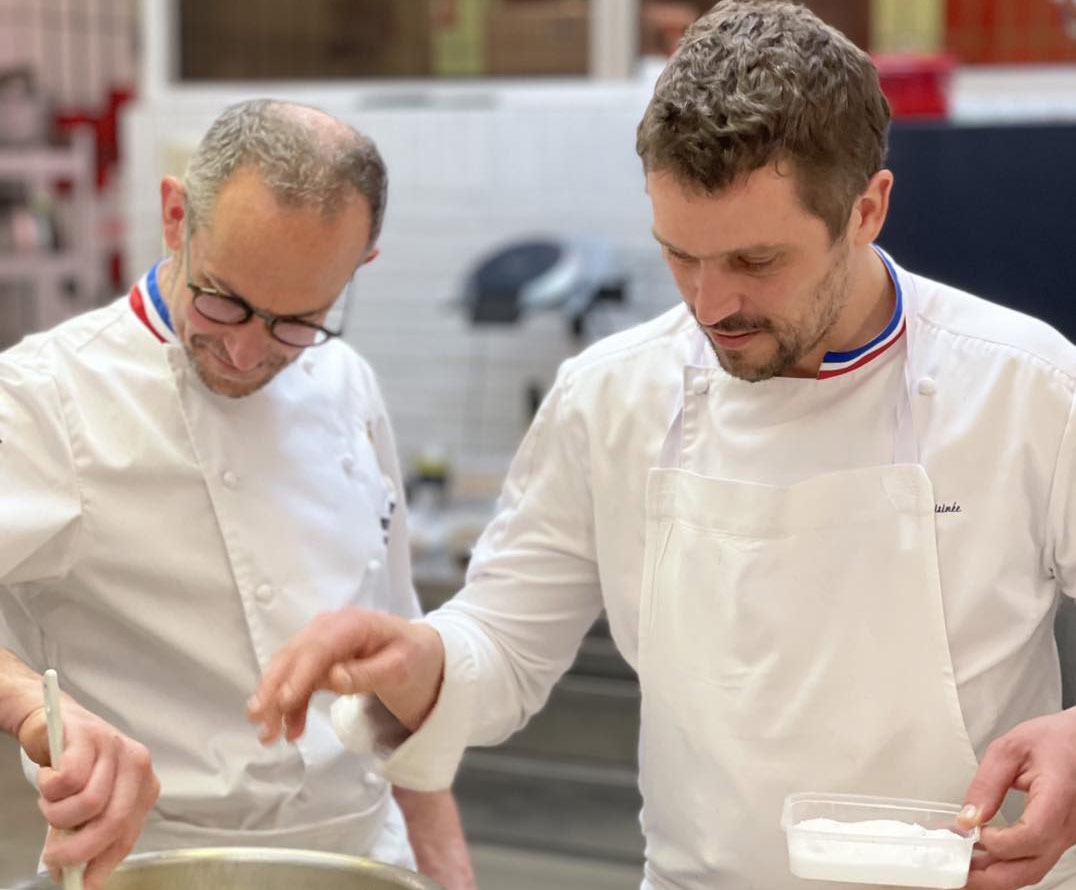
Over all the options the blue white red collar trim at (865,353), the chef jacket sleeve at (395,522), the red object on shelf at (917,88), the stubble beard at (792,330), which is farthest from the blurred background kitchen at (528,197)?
the stubble beard at (792,330)

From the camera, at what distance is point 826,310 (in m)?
1.40

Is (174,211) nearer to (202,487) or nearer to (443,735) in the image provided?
(202,487)

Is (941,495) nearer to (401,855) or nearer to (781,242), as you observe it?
(781,242)

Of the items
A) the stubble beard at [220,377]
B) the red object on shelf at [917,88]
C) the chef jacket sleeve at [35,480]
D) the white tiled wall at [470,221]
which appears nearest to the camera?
the chef jacket sleeve at [35,480]

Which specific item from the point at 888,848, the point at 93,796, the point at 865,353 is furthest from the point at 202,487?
the point at 888,848

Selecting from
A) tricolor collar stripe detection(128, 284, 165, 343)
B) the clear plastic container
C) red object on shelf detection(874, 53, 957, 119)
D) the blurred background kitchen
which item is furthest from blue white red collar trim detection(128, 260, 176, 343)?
red object on shelf detection(874, 53, 957, 119)

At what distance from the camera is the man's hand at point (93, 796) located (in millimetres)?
1255

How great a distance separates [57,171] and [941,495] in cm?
439

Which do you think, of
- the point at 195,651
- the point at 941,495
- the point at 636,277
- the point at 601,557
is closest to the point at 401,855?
the point at 195,651

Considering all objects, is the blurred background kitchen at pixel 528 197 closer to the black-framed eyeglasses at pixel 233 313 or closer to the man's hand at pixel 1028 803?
the black-framed eyeglasses at pixel 233 313

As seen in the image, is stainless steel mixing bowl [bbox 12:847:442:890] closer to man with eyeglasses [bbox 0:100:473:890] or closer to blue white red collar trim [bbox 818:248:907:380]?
man with eyeglasses [bbox 0:100:473:890]

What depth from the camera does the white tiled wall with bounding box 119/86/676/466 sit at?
378cm

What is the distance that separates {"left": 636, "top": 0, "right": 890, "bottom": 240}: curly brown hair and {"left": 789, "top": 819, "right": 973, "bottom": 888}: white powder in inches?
20.5

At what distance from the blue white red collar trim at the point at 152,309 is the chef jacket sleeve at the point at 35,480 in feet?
0.43
